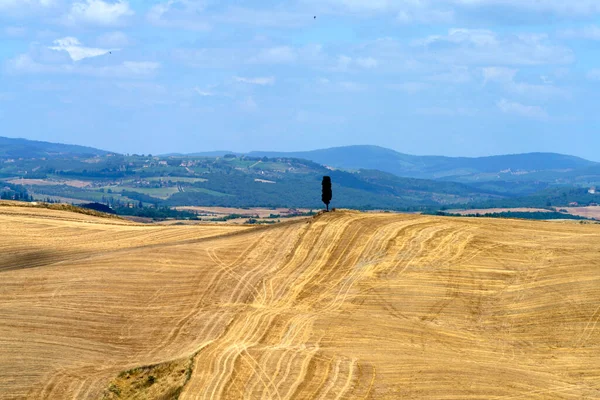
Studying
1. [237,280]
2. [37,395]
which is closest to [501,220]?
[237,280]

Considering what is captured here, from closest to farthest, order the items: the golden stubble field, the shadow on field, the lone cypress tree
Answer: the golden stubble field
the shadow on field
the lone cypress tree

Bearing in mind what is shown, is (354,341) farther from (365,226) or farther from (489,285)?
(365,226)

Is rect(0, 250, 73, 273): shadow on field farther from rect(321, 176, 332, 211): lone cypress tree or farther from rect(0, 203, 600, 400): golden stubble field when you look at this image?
rect(321, 176, 332, 211): lone cypress tree

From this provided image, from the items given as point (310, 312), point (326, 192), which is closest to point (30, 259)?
point (310, 312)

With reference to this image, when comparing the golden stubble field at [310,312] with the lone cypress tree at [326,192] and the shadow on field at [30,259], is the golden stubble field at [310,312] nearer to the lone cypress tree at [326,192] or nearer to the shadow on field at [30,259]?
the shadow on field at [30,259]

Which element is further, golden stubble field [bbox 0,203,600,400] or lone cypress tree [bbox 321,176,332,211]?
lone cypress tree [bbox 321,176,332,211]

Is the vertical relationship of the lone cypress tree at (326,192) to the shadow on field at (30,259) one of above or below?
above

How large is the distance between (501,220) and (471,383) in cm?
3460

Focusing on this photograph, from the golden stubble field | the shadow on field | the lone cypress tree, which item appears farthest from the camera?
Answer: the lone cypress tree

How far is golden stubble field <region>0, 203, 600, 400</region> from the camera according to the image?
37531 mm

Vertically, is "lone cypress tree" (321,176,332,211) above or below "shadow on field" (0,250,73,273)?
above

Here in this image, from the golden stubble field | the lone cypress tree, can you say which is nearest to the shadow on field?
the golden stubble field

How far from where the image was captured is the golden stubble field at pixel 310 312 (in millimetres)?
37531

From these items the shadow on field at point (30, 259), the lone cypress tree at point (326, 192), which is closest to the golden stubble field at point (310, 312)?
the shadow on field at point (30, 259)
